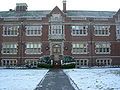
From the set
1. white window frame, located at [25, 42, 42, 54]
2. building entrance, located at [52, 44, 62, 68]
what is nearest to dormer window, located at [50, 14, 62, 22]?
building entrance, located at [52, 44, 62, 68]

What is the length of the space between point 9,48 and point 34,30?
4.55m

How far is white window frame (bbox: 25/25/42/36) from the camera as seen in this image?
4262cm

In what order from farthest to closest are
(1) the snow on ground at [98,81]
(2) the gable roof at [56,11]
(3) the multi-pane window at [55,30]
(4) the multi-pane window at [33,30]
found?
(2) the gable roof at [56,11]
(4) the multi-pane window at [33,30]
(3) the multi-pane window at [55,30]
(1) the snow on ground at [98,81]

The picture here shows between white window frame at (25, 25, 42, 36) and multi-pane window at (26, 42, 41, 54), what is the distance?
136 centimetres

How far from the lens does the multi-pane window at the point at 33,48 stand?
42281mm

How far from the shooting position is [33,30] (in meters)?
42.8

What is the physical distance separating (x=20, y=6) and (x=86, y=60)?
1462 centimetres

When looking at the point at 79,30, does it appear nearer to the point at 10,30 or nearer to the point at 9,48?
the point at 10,30

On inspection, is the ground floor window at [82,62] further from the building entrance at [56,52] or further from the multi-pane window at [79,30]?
the multi-pane window at [79,30]

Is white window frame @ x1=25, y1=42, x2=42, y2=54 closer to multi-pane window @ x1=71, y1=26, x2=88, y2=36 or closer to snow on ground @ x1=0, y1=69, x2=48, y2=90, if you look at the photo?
multi-pane window @ x1=71, y1=26, x2=88, y2=36

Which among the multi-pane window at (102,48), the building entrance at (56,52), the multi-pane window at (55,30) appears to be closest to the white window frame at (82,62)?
the multi-pane window at (102,48)

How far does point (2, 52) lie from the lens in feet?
140

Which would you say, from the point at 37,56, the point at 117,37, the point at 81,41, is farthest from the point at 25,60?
the point at 117,37

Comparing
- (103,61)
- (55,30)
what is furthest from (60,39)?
(103,61)
